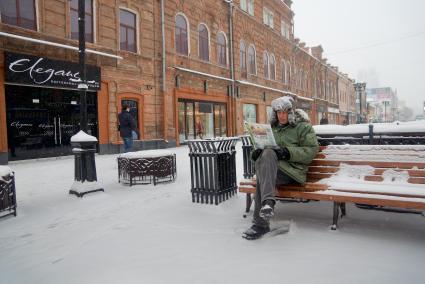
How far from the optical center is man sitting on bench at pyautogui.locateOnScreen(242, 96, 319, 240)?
11.5 ft

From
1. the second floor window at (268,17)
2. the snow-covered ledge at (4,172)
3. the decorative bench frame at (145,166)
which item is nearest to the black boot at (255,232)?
the snow-covered ledge at (4,172)

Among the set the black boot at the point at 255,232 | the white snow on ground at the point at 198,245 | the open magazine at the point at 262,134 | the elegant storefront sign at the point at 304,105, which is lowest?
the white snow on ground at the point at 198,245

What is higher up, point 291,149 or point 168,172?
point 291,149

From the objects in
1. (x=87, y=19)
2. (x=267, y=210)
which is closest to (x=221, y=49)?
(x=87, y=19)

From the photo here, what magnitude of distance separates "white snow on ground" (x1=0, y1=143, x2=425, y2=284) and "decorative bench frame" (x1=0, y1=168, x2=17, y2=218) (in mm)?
189

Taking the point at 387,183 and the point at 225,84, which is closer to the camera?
the point at 387,183

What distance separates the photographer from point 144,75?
14.9 m

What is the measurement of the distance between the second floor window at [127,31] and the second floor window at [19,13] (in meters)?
3.71

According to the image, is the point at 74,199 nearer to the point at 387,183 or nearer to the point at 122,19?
the point at 387,183

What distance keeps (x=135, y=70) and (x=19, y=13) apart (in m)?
4.81

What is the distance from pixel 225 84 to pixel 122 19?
8.07 m

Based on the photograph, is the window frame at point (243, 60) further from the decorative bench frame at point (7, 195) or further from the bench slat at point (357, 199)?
the bench slat at point (357, 199)

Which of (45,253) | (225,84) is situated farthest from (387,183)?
(225,84)

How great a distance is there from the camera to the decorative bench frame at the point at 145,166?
21.4ft
